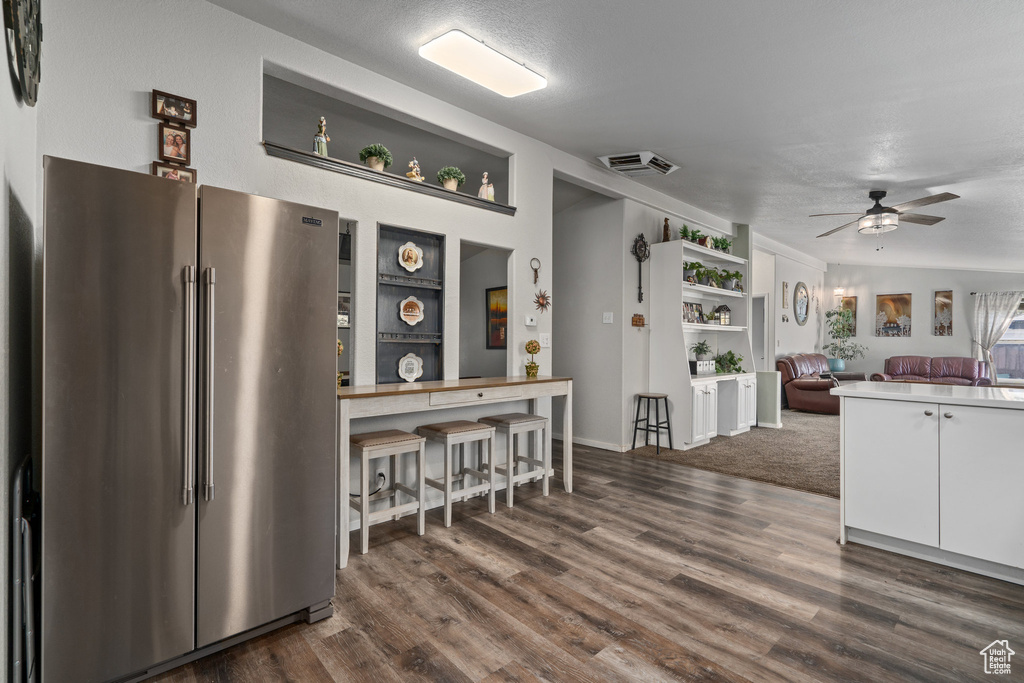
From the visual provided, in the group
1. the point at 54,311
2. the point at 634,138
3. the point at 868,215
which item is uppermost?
the point at 634,138

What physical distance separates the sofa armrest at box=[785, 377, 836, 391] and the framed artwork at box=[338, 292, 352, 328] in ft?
25.3

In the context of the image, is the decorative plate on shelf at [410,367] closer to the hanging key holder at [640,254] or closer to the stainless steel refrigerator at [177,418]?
the stainless steel refrigerator at [177,418]

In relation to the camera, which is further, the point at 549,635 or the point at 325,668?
the point at 549,635

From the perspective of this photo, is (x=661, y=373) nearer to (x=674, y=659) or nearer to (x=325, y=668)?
(x=674, y=659)

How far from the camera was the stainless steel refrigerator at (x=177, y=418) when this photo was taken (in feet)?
5.23

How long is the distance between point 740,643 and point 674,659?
305 millimetres

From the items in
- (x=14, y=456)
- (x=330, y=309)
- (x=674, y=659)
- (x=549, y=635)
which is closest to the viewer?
(x=14, y=456)

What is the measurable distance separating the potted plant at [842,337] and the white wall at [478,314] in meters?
8.42

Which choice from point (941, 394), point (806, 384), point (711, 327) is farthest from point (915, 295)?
point (941, 394)

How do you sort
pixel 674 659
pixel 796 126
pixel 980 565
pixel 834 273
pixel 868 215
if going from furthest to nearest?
pixel 834 273 < pixel 868 215 < pixel 796 126 < pixel 980 565 < pixel 674 659

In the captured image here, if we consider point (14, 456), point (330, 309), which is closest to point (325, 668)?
point (14, 456)

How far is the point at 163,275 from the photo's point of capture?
1775 millimetres

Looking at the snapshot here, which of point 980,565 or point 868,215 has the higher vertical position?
point 868,215

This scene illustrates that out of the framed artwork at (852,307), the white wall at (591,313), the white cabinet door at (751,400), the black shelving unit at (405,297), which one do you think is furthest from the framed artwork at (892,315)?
the black shelving unit at (405,297)
